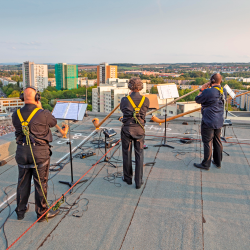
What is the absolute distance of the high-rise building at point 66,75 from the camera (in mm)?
160250

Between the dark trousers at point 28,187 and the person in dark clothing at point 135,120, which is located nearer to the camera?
the dark trousers at point 28,187

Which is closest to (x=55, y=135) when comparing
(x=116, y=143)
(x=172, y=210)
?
(x=116, y=143)

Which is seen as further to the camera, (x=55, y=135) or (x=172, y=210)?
(x=55, y=135)

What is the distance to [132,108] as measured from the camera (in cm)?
392

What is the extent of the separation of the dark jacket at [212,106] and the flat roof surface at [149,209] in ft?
3.26

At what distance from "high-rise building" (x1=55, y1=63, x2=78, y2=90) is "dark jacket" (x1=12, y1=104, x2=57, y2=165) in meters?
163

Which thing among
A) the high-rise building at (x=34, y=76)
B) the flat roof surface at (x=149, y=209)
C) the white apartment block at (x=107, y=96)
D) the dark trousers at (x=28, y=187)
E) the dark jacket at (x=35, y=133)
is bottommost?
the white apartment block at (x=107, y=96)

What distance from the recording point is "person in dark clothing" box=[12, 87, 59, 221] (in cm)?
294

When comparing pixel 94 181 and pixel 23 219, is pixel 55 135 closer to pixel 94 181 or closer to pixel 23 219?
pixel 94 181

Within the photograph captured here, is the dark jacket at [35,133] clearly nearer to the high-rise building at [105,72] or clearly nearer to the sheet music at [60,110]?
the sheet music at [60,110]

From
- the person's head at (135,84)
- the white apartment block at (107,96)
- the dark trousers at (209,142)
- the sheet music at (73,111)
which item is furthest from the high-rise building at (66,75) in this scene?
the person's head at (135,84)

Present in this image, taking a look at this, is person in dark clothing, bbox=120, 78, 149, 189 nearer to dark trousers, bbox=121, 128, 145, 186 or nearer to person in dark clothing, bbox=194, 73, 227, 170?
dark trousers, bbox=121, 128, 145, 186

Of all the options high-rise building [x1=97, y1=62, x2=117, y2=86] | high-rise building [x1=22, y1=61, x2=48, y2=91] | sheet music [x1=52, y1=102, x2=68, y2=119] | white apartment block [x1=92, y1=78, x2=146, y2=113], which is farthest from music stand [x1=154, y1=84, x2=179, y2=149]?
high-rise building [x1=97, y1=62, x2=117, y2=86]

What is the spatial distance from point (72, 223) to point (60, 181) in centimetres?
130
